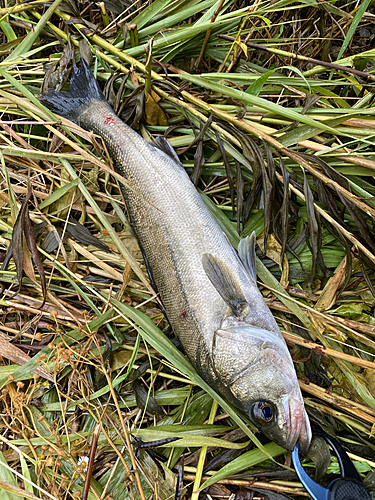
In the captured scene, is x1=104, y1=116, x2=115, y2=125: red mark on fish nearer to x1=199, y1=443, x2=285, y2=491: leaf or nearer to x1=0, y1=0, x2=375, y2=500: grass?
x1=0, y1=0, x2=375, y2=500: grass

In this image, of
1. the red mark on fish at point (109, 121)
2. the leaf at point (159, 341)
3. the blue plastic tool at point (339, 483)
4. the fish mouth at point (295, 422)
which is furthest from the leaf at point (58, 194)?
the blue plastic tool at point (339, 483)

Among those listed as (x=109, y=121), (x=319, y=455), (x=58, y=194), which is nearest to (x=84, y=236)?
(x=58, y=194)

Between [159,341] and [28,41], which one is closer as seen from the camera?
[159,341]

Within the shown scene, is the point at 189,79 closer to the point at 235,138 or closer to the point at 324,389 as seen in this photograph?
the point at 235,138

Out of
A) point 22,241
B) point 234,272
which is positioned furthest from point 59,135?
point 234,272

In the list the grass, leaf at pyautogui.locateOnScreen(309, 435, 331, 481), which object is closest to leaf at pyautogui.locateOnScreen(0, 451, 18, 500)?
the grass

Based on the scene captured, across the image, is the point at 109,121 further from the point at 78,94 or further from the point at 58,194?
the point at 58,194
